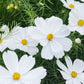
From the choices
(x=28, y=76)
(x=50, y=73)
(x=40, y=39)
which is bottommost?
(x=50, y=73)

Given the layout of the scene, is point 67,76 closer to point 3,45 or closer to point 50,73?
point 50,73

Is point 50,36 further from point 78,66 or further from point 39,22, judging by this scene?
point 78,66

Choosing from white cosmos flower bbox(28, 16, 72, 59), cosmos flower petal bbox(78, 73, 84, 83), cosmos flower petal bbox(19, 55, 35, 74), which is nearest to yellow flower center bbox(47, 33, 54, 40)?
white cosmos flower bbox(28, 16, 72, 59)

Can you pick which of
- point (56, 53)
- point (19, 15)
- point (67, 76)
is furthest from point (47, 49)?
point (19, 15)

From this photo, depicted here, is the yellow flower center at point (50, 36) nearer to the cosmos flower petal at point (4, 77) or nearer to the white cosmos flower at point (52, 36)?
the white cosmos flower at point (52, 36)

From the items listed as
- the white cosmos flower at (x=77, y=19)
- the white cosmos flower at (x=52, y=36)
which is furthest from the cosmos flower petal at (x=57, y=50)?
the white cosmos flower at (x=77, y=19)

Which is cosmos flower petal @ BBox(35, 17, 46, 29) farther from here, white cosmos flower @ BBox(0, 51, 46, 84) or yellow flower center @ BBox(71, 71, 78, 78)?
yellow flower center @ BBox(71, 71, 78, 78)

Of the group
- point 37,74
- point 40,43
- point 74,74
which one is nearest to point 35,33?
point 40,43
